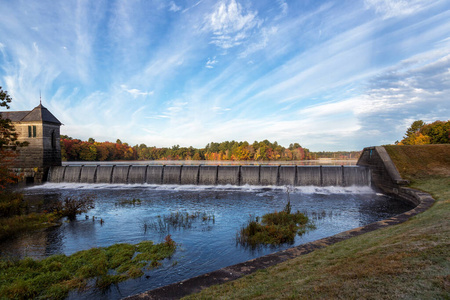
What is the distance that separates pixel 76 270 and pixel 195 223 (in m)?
6.23

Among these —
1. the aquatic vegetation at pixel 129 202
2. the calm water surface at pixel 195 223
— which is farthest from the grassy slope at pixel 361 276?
the aquatic vegetation at pixel 129 202

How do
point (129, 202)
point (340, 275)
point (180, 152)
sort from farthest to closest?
1. point (180, 152)
2. point (129, 202)
3. point (340, 275)

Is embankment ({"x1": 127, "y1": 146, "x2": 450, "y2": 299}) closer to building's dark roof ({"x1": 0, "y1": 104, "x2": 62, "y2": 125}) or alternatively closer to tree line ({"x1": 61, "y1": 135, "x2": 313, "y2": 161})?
building's dark roof ({"x1": 0, "y1": 104, "x2": 62, "y2": 125})

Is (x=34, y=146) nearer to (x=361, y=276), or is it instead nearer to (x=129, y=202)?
(x=129, y=202)

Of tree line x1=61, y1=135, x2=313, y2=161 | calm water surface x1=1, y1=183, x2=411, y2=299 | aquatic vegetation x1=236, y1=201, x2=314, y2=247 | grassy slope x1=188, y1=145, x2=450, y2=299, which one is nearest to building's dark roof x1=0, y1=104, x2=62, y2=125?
calm water surface x1=1, y1=183, x2=411, y2=299

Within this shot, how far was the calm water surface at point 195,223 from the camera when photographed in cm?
806

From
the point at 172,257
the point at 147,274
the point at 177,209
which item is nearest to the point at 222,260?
the point at 172,257

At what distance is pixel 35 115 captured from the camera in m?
32.3

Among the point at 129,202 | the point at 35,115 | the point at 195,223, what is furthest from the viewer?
the point at 35,115

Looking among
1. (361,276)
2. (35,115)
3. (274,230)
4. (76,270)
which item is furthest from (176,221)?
(35,115)

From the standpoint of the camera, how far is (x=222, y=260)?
8289 millimetres

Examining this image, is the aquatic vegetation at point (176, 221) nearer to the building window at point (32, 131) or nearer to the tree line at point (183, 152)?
the building window at point (32, 131)

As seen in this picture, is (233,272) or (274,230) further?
(274,230)

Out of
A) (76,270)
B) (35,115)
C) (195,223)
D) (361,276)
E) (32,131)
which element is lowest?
(195,223)
